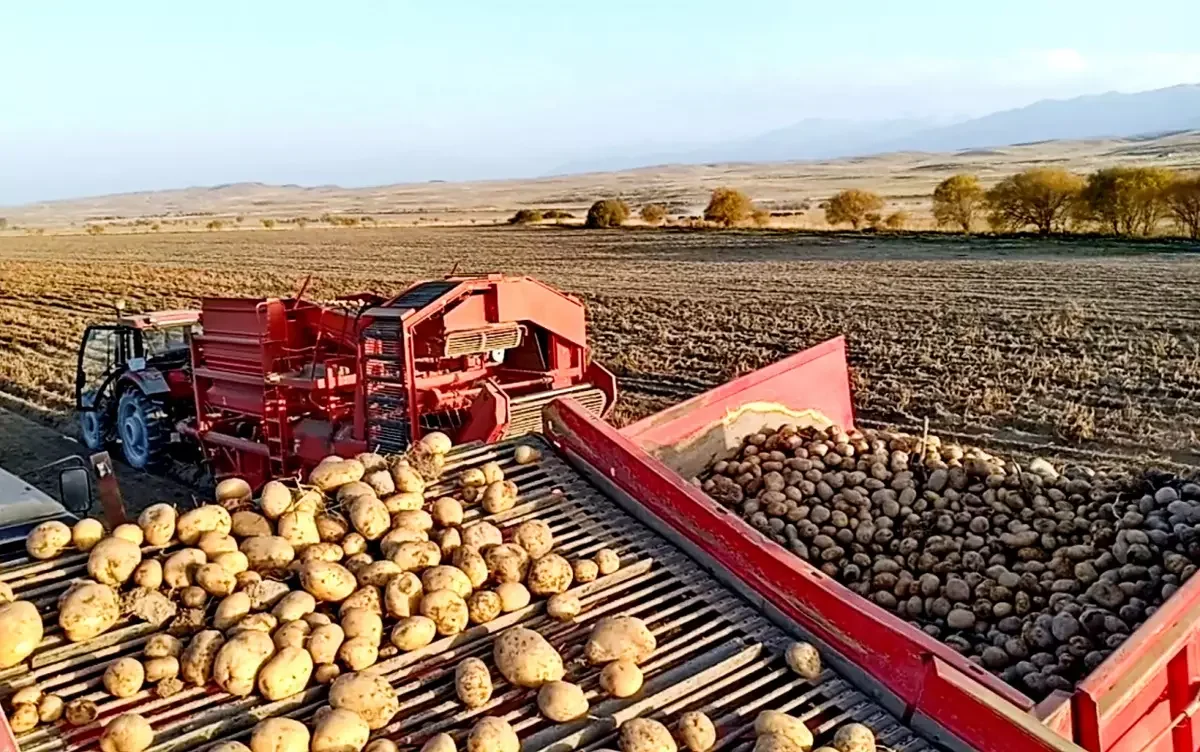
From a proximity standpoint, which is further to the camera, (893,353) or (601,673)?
(893,353)

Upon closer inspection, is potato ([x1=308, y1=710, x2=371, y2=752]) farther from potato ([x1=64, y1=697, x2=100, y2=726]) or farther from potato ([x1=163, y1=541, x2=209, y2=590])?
potato ([x1=163, y1=541, x2=209, y2=590])

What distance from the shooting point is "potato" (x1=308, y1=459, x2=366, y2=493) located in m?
4.20

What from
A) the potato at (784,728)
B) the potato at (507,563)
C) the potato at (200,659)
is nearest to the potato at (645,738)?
Result: the potato at (784,728)

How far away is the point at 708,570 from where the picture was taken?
13.6 ft

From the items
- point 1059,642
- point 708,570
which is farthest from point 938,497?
point 708,570

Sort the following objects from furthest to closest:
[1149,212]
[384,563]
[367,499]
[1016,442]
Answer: [1149,212] < [1016,442] < [367,499] < [384,563]

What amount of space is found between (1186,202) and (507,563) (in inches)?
1308

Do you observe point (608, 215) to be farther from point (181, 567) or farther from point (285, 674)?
point (285, 674)

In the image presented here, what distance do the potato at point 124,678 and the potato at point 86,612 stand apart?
23 centimetres

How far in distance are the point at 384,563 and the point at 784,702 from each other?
148cm

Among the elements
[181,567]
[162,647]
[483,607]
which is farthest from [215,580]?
[483,607]

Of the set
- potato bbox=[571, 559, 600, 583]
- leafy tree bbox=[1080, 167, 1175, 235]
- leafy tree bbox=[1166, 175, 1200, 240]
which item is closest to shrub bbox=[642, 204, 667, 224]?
leafy tree bbox=[1080, 167, 1175, 235]

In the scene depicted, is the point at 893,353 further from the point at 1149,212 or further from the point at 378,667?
the point at 1149,212

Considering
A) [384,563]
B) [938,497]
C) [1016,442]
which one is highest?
[384,563]
